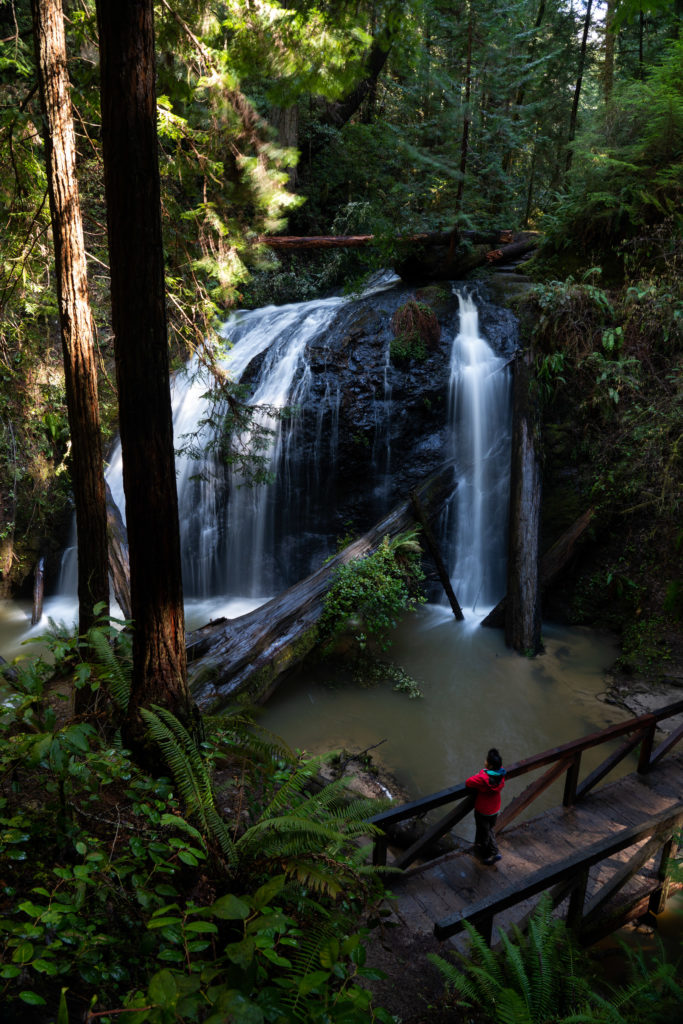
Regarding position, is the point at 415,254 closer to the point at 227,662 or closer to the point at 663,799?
the point at 227,662

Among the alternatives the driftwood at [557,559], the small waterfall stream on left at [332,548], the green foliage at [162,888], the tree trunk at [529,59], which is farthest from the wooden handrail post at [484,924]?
the tree trunk at [529,59]

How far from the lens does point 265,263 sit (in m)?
9.50

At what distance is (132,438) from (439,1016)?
3.82 metres

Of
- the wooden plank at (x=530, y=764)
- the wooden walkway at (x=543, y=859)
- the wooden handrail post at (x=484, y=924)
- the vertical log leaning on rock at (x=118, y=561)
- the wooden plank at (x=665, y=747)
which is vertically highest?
the vertical log leaning on rock at (x=118, y=561)

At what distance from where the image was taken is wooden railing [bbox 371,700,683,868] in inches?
178

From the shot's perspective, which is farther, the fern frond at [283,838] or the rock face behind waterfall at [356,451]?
the rock face behind waterfall at [356,451]

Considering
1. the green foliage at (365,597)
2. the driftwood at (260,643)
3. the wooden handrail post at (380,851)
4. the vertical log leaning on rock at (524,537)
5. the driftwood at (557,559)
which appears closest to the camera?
the wooden handrail post at (380,851)

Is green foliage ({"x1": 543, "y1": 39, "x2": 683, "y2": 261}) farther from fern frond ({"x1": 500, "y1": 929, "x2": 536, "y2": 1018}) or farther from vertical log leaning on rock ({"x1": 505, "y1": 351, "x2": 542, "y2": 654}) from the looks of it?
fern frond ({"x1": 500, "y1": 929, "x2": 536, "y2": 1018})

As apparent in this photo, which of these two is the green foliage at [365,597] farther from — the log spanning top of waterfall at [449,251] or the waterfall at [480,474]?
the log spanning top of waterfall at [449,251]

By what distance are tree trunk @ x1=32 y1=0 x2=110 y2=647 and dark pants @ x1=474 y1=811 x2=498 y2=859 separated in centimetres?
365

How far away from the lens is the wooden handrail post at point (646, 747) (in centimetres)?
594

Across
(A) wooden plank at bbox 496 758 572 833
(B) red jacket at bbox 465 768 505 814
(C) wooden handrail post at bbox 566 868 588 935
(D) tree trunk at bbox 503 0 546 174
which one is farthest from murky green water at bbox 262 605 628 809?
(D) tree trunk at bbox 503 0 546 174

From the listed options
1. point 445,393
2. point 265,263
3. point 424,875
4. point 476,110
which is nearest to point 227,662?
point 424,875

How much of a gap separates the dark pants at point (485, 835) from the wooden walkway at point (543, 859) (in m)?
0.12
